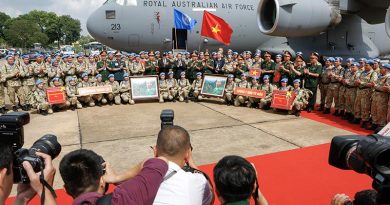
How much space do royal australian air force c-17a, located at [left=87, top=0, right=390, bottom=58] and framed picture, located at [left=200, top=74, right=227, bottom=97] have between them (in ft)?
6.48

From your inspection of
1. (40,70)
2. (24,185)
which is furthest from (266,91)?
(24,185)

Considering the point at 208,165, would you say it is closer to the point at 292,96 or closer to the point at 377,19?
the point at 292,96

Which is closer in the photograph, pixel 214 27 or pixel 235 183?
pixel 235 183

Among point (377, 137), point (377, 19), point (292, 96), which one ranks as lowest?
point (292, 96)

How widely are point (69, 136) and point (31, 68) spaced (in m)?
3.58

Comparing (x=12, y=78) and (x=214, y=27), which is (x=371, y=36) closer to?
(x=214, y=27)

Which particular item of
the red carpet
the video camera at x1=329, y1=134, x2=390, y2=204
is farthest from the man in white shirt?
the red carpet

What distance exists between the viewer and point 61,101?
339 inches

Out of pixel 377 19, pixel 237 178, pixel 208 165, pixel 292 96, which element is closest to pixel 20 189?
pixel 237 178

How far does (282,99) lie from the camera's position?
8.11 metres

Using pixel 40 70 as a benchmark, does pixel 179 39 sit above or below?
above

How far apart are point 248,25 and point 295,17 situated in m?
2.82

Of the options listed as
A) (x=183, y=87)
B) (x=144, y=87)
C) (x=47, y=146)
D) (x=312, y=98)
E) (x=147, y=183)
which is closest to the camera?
(x=147, y=183)

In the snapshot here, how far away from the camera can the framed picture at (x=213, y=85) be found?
9484 mm
